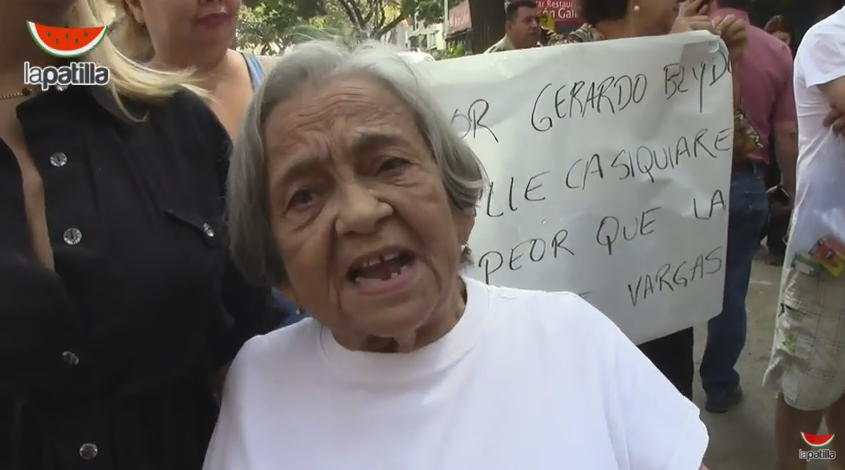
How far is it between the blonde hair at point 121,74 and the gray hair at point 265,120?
0.48ft

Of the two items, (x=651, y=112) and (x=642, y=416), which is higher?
(x=651, y=112)

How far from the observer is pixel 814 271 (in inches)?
100

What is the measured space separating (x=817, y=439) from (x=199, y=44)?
101 inches

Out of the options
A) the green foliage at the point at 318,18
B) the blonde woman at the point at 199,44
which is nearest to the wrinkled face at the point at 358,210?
Answer: the green foliage at the point at 318,18

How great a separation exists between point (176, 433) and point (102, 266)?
33 cm

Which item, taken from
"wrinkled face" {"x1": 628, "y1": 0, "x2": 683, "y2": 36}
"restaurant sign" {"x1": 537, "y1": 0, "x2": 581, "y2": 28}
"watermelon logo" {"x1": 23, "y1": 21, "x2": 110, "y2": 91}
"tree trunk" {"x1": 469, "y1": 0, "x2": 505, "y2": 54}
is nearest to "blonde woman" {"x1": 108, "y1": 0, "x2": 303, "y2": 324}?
"watermelon logo" {"x1": 23, "y1": 21, "x2": 110, "y2": 91}

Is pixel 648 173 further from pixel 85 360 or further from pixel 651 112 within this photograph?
pixel 85 360

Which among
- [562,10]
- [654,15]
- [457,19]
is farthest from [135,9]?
[457,19]

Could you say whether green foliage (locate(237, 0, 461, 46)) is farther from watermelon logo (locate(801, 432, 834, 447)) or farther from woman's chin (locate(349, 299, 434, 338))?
watermelon logo (locate(801, 432, 834, 447))

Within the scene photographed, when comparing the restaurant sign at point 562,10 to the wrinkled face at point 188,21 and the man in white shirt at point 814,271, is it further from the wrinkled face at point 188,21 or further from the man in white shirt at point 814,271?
the wrinkled face at point 188,21

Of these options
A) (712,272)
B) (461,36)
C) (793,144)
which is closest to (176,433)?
(712,272)

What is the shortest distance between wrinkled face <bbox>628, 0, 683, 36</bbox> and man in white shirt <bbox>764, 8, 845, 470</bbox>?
0.62m

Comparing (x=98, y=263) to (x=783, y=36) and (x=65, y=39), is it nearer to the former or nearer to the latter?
(x=65, y=39)

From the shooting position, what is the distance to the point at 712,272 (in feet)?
7.30
